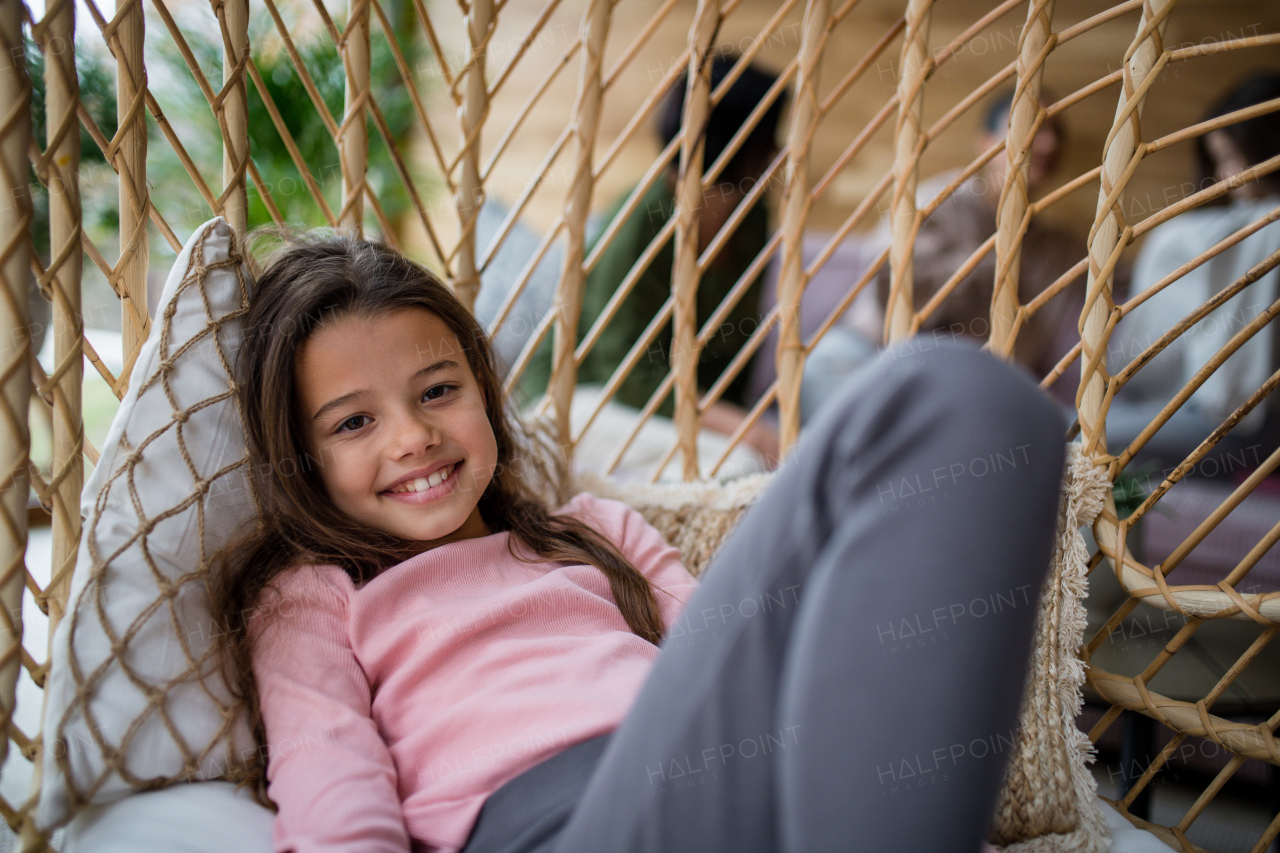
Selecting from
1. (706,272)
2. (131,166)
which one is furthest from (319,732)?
(706,272)

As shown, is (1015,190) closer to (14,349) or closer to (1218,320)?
(14,349)

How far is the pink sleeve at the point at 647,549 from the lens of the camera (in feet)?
2.44

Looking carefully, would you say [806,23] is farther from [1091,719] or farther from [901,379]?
[1091,719]

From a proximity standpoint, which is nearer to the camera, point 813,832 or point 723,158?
point 813,832

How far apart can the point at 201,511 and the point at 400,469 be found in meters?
0.15

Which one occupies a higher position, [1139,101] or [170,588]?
[1139,101]

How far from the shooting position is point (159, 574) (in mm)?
584

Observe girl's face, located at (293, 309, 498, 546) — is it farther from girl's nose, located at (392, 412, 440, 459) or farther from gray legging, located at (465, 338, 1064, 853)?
gray legging, located at (465, 338, 1064, 853)

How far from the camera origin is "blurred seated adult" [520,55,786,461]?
4.44 feet

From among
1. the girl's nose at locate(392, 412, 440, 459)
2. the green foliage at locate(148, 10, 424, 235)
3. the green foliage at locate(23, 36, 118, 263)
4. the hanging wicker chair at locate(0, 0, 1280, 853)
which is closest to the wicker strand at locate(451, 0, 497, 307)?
the hanging wicker chair at locate(0, 0, 1280, 853)

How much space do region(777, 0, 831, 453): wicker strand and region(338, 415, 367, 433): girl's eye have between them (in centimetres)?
45

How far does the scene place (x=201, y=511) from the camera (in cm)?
62

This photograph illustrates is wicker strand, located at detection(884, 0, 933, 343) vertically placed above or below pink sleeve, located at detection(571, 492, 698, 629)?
above

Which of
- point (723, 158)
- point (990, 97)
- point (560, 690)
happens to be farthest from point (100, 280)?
point (990, 97)
